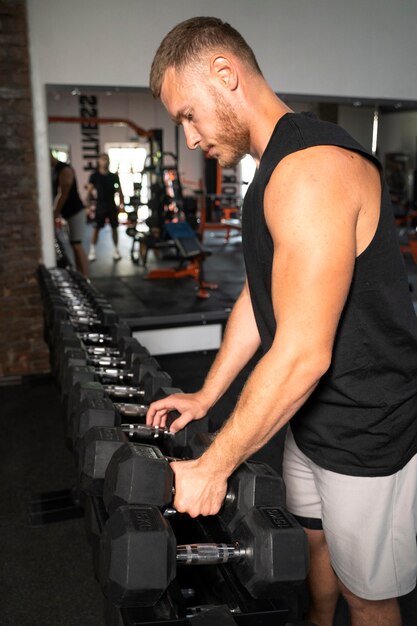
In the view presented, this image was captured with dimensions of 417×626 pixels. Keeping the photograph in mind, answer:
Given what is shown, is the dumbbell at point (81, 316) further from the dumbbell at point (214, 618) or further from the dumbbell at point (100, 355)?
the dumbbell at point (214, 618)

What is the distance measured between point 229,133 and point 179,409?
1.87 ft

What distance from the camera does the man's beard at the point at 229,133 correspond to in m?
0.96

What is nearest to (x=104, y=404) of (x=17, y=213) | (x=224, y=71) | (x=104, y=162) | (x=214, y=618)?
(x=214, y=618)

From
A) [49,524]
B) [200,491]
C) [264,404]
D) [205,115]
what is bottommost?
[49,524]

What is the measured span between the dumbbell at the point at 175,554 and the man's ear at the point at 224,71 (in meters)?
0.65

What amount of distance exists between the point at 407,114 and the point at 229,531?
1024cm

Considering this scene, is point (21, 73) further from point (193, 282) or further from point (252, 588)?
point (252, 588)

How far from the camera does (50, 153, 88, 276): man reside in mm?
4398

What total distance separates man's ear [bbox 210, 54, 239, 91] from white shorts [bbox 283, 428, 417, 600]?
2.22 feet

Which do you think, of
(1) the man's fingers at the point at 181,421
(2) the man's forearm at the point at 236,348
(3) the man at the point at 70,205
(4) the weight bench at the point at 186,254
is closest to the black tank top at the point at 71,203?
(3) the man at the point at 70,205

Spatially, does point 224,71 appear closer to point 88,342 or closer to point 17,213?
point 88,342

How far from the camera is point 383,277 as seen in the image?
94 cm

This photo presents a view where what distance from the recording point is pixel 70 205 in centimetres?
454

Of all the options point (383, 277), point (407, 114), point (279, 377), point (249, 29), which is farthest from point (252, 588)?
point (407, 114)
